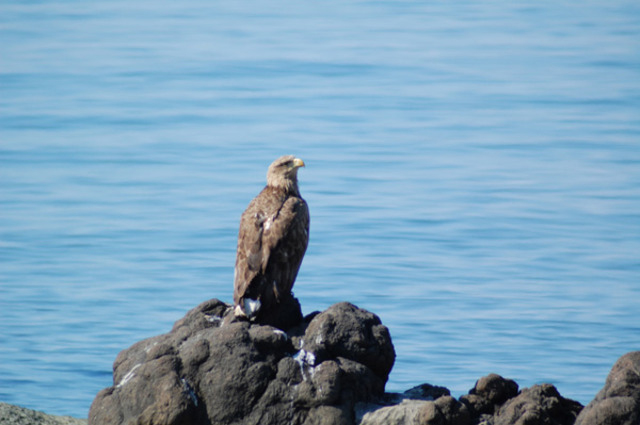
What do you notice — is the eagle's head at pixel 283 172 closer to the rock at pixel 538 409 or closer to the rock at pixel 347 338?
the rock at pixel 347 338

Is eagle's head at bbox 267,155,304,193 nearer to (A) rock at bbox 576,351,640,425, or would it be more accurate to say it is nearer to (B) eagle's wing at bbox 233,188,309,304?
(B) eagle's wing at bbox 233,188,309,304

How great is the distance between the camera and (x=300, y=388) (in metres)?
6.45

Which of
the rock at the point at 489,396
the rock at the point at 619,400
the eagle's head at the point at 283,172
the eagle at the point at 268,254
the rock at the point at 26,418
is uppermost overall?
the eagle's head at the point at 283,172

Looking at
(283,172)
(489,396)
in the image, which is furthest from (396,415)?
(283,172)

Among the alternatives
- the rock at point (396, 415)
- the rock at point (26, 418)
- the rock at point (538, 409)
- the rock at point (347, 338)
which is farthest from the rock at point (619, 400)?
the rock at point (26, 418)

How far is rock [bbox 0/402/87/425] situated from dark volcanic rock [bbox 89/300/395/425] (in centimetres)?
125

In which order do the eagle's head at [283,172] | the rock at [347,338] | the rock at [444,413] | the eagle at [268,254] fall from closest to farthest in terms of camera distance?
the rock at [444,413] → the rock at [347,338] → the eagle at [268,254] → the eagle's head at [283,172]

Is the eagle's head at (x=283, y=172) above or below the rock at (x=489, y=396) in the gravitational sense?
above

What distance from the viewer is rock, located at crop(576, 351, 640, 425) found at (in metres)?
6.08

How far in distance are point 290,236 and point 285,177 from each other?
57 centimetres

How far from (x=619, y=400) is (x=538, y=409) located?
0.50m

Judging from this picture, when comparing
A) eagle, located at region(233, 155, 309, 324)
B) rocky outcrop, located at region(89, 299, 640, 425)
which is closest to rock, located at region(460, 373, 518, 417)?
rocky outcrop, located at region(89, 299, 640, 425)

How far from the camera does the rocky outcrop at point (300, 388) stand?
6371 millimetres

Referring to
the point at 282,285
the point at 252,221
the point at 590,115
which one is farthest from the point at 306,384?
the point at 590,115
